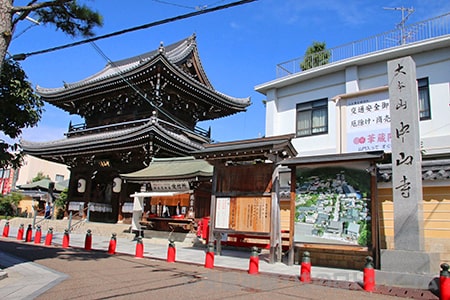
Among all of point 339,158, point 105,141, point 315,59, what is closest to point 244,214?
point 339,158

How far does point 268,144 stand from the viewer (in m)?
12.3

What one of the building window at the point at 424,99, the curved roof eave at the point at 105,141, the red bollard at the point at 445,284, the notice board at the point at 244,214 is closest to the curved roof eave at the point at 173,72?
the curved roof eave at the point at 105,141

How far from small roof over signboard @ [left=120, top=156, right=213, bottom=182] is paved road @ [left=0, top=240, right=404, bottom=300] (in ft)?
22.9

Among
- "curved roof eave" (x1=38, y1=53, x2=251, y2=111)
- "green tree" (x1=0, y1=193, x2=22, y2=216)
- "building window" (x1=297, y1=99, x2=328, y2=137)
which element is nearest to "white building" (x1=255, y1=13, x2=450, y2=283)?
"building window" (x1=297, y1=99, x2=328, y2=137)

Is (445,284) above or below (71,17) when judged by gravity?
below

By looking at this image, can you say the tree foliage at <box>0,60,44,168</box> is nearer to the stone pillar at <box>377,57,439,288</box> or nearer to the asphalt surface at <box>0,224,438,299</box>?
the asphalt surface at <box>0,224,438,299</box>

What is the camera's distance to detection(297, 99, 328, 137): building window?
59.3 feet

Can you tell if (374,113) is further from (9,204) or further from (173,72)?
(9,204)

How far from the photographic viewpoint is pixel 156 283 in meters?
8.14

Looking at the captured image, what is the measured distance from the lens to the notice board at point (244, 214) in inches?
492

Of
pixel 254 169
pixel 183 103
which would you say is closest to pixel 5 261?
pixel 254 169

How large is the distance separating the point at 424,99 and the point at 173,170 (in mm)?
12577

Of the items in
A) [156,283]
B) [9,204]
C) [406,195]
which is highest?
[406,195]

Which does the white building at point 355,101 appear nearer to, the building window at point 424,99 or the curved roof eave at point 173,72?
the building window at point 424,99
